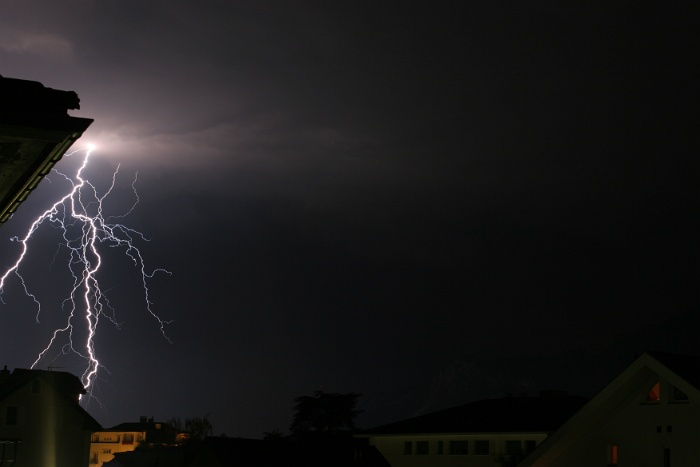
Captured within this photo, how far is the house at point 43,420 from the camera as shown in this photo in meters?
53.0

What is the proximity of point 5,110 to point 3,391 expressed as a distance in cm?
5265

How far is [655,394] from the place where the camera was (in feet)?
62.1

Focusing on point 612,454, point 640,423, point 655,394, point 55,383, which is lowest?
point 612,454

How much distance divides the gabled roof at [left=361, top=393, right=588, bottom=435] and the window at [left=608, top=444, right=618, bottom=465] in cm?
1988

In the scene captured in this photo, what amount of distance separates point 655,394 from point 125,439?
83.1 m

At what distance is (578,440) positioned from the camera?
20031mm

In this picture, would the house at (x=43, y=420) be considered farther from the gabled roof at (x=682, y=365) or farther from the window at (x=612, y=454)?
the gabled roof at (x=682, y=365)

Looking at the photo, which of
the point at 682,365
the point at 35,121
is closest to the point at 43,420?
the point at 682,365

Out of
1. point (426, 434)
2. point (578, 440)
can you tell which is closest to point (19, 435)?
point (426, 434)

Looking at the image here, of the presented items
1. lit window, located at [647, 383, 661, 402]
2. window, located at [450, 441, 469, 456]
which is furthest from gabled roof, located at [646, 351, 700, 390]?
window, located at [450, 441, 469, 456]

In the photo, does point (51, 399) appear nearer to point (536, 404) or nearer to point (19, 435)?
point (19, 435)

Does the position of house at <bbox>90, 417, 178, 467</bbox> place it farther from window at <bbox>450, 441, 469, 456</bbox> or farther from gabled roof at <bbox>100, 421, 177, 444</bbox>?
window at <bbox>450, 441, 469, 456</bbox>

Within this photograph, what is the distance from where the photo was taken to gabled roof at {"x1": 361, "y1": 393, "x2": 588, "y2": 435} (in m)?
40.3

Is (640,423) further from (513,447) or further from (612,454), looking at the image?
(513,447)
